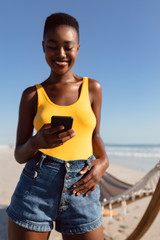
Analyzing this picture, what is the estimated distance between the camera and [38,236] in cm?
113

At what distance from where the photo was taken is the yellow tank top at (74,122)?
3.89 feet

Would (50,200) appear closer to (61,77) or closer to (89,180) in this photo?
(89,180)

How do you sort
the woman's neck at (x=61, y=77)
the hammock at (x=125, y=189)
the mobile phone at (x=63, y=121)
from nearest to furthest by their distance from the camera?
the mobile phone at (x=63, y=121) → the woman's neck at (x=61, y=77) → the hammock at (x=125, y=189)

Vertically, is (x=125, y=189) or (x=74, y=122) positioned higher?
(x=74, y=122)

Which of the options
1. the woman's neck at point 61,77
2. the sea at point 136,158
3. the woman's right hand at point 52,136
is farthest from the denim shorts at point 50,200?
the sea at point 136,158

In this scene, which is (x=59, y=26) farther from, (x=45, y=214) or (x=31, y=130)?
(x=45, y=214)

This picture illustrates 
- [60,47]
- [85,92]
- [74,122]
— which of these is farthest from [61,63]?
[74,122]

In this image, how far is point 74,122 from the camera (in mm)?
1196

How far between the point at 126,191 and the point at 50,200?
9.13 ft

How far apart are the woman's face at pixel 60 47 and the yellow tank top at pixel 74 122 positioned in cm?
20

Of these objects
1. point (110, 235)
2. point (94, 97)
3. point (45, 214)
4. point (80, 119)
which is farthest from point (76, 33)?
point (110, 235)

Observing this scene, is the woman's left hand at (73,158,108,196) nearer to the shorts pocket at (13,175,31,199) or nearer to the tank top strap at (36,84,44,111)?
the shorts pocket at (13,175,31,199)

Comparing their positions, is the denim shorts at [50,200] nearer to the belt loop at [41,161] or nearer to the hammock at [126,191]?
the belt loop at [41,161]

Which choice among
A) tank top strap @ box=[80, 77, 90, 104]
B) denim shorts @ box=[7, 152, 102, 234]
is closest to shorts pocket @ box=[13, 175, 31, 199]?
denim shorts @ box=[7, 152, 102, 234]
